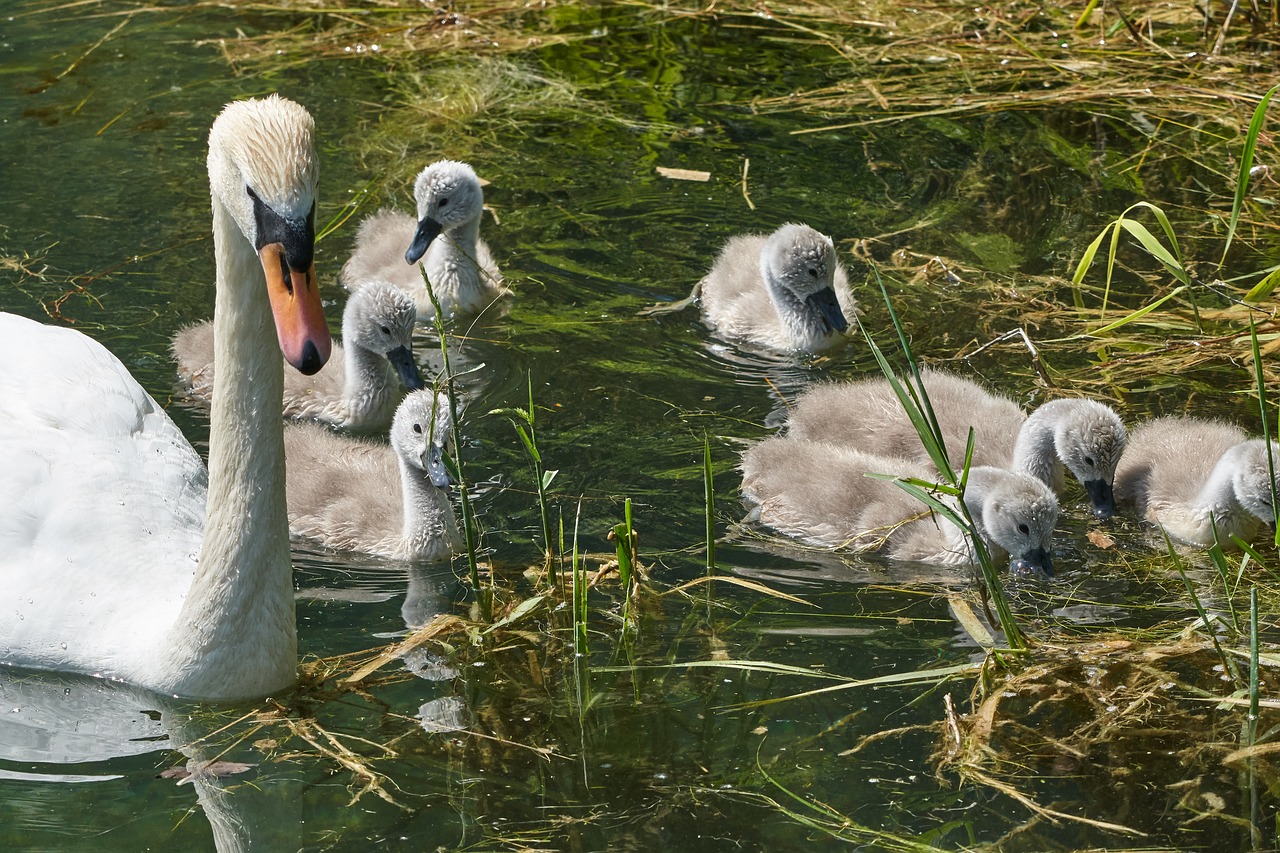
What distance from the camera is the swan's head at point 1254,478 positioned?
15.5ft

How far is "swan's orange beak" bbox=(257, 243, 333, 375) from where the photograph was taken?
3029 millimetres

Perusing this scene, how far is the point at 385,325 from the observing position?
5672 mm

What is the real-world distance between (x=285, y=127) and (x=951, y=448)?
2771 mm

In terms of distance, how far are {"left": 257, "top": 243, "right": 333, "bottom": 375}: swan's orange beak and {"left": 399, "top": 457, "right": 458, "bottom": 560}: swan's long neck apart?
1864mm

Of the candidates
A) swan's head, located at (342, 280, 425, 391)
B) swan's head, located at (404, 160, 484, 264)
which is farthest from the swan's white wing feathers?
swan's head, located at (404, 160, 484, 264)

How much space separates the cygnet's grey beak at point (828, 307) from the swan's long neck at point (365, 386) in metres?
1.55

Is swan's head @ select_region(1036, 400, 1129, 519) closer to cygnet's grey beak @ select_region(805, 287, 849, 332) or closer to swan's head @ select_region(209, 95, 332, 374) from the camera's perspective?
cygnet's grey beak @ select_region(805, 287, 849, 332)

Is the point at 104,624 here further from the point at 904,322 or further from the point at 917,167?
the point at 917,167

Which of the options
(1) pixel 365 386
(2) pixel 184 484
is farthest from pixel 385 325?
(2) pixel 184 484

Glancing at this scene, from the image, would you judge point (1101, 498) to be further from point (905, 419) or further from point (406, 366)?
point (406, 366)

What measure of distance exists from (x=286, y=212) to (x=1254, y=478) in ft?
9.63

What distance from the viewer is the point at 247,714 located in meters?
3.87

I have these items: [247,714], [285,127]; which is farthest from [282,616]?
[285,127]

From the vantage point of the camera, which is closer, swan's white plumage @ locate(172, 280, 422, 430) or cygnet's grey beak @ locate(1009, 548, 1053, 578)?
cygnet's grey beak @ locate(1009, 548, 1053, 578)
